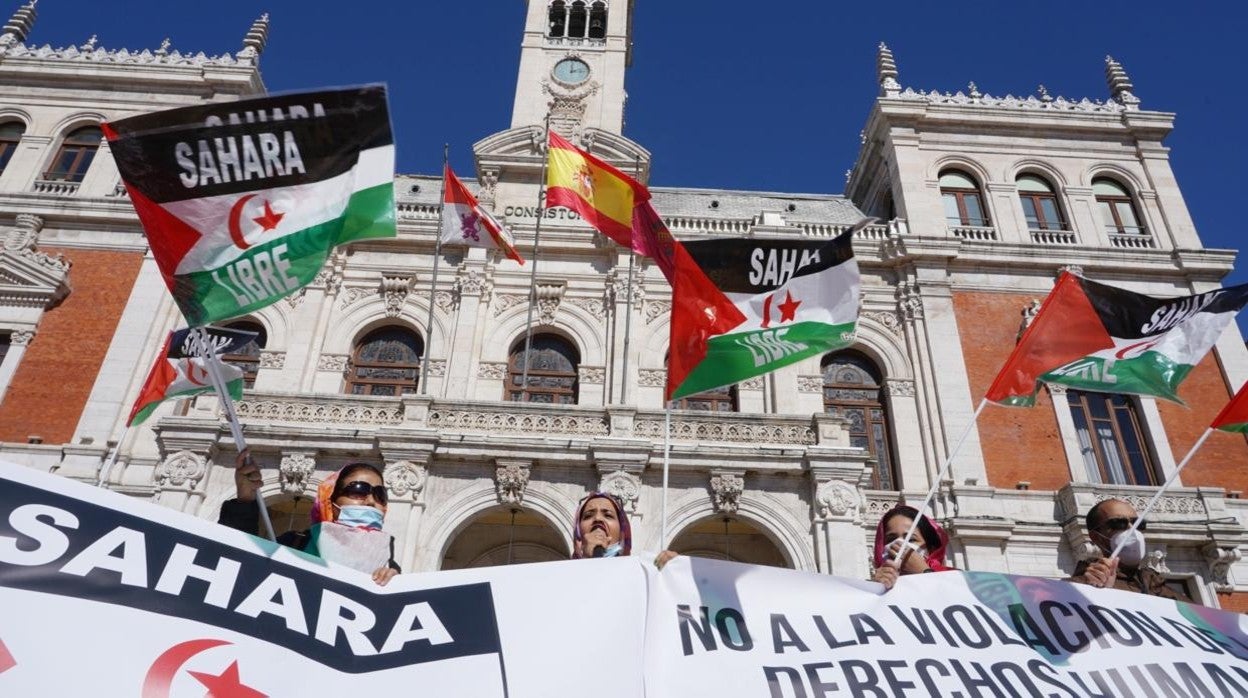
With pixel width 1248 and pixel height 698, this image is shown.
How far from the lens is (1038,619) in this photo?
4.71m

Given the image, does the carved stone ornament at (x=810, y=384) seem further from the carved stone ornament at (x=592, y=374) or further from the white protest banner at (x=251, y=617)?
the white protest banner at (x=251, y=617)

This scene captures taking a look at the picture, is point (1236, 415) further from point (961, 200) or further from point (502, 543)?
point (961, 200)

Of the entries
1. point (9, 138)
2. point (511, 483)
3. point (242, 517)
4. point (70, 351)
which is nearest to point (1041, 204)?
point (511, 483)

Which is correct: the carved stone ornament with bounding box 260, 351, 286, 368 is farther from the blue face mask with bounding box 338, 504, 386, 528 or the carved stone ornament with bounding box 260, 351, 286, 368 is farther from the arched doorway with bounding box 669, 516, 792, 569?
the blue face mask with bounding box 338, 504, 386, 528

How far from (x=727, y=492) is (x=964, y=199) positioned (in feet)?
41.7

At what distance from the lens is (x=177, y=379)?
12859mm

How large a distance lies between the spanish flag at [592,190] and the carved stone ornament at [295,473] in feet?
20.2

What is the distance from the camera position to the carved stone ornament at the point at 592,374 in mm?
16984

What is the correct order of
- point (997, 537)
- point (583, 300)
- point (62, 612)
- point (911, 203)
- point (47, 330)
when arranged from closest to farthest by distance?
1. point (62, 612)
2. point (997, 537)
3. point (47, 330)
4. point (583, 300)
5. point (911, 203)

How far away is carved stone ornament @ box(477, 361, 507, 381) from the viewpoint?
1691 centimetres

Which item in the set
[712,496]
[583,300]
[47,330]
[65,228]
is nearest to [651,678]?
[712,496]

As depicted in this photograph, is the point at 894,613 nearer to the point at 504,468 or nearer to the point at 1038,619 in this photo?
the point at 1038,619

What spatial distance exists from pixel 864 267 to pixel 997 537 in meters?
7.21

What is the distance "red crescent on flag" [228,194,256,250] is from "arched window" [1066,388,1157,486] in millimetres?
16973
